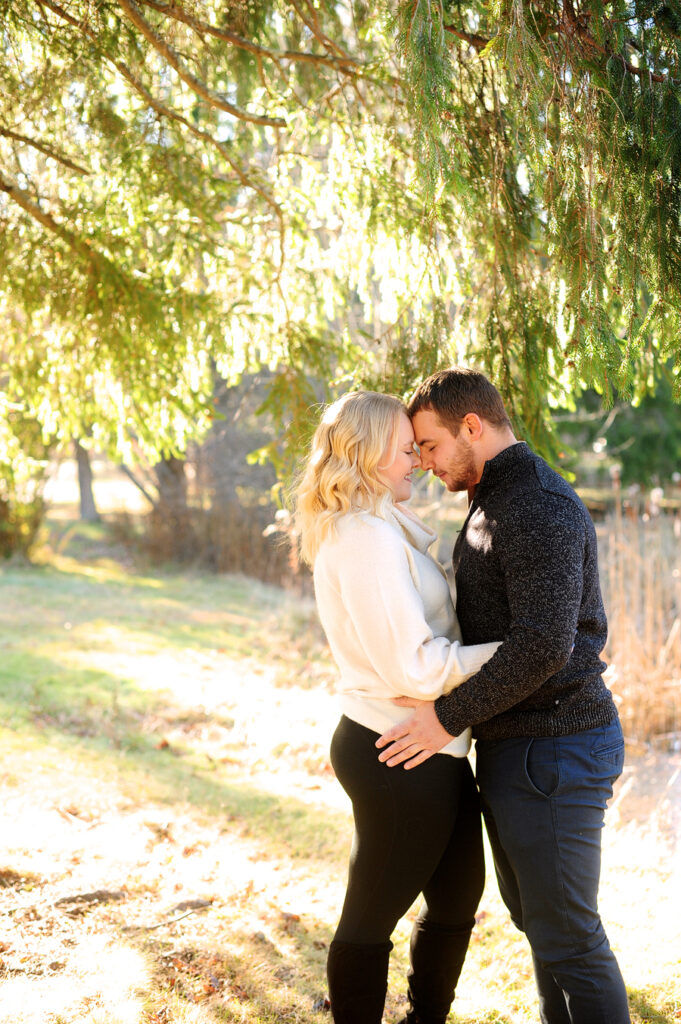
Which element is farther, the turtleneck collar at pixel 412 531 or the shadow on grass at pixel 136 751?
the shadow on grass at pixel 136 751

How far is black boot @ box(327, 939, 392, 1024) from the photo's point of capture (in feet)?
7.18

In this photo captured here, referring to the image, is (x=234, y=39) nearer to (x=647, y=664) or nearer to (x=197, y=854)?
(x=197, y=854)

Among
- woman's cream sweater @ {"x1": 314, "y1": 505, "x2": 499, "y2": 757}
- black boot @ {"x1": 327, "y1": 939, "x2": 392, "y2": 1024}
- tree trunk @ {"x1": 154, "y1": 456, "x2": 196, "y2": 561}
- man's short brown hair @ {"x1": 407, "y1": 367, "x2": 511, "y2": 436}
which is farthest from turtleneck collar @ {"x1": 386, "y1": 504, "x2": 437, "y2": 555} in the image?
tree trunk @ {"x1": 154, "y1": 456, "x2": 196, "y2": 561}

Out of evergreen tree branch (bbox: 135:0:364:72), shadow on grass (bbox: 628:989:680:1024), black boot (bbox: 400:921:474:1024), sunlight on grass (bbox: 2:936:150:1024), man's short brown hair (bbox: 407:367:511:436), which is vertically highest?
evergreen tree branch (bbox: 135:0:364:72)

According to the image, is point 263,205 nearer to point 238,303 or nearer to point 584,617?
point 238,303

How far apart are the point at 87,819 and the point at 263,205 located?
2937mm

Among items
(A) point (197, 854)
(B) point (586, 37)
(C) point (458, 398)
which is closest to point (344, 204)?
(B) point (586, 37)

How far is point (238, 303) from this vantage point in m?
3.69

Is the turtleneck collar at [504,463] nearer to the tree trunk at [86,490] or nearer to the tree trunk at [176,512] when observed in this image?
the tree trunk at [176,512]

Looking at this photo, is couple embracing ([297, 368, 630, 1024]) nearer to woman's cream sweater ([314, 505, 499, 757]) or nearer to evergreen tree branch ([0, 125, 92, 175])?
woman's cream sweater ([314, 505, 499, 757])

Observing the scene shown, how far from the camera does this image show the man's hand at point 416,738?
2.09 meters

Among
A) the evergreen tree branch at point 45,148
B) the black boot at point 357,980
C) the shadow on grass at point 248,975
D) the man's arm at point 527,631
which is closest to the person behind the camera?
the man's arm at point 527,631

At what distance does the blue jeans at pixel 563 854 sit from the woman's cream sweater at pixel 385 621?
198 millimetres

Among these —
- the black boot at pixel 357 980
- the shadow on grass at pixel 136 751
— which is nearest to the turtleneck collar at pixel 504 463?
the black boot at pixel 357 980
